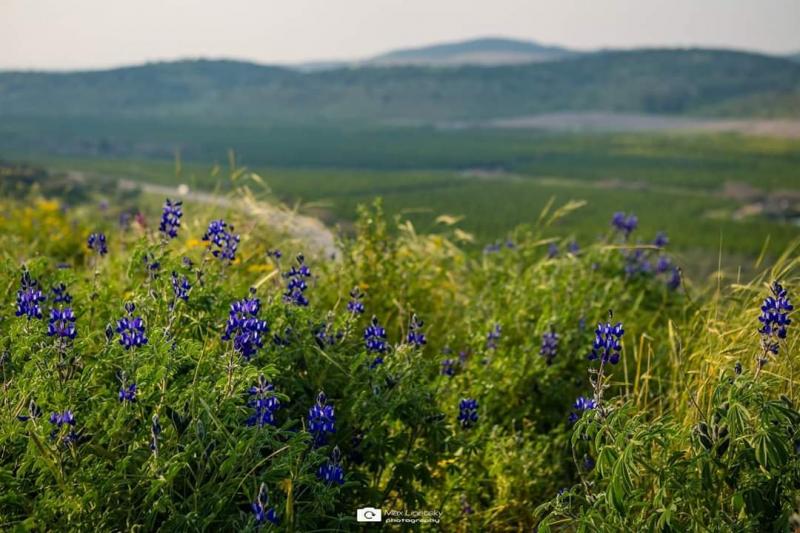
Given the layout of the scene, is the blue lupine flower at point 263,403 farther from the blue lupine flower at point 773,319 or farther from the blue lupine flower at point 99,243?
the blue lupine flower at point 773,319

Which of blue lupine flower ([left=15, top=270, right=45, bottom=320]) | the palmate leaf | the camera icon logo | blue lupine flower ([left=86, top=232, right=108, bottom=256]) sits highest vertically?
blue lupine flower ([left=86, top=232, right=108, bottom=256])

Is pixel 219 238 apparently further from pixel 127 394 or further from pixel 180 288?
pixel 127 394

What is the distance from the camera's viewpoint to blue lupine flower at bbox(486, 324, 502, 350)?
421cm

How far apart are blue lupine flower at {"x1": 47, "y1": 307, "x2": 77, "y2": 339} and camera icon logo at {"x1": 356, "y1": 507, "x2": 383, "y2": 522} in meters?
1.17

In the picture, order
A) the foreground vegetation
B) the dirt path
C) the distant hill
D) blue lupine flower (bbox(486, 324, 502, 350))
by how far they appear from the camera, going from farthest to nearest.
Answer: the distant hill → the dirt path → blue lupine flower (bbox(486, 324, 502, 350)) → the foreground vegetation

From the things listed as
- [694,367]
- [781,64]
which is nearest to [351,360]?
[694,367]

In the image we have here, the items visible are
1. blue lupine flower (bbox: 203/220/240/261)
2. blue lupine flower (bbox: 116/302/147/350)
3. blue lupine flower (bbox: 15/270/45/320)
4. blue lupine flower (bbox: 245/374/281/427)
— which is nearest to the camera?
blue lupine flower (bbox: 245/374/281/427)

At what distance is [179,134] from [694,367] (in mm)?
122176

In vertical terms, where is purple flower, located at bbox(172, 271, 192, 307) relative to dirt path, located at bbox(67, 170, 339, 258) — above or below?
above

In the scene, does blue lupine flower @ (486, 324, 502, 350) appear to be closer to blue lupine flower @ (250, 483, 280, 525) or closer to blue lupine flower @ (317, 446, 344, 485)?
blue lupine flower @ (317, 446, 344, 485)

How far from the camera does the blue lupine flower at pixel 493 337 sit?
4.21 meters

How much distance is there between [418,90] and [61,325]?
552ft

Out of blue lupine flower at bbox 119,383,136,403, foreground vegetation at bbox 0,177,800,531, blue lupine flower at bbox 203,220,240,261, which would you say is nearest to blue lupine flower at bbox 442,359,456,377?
foreground vegetation at bbox 0,177,800,531

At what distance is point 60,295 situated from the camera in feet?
11.3
